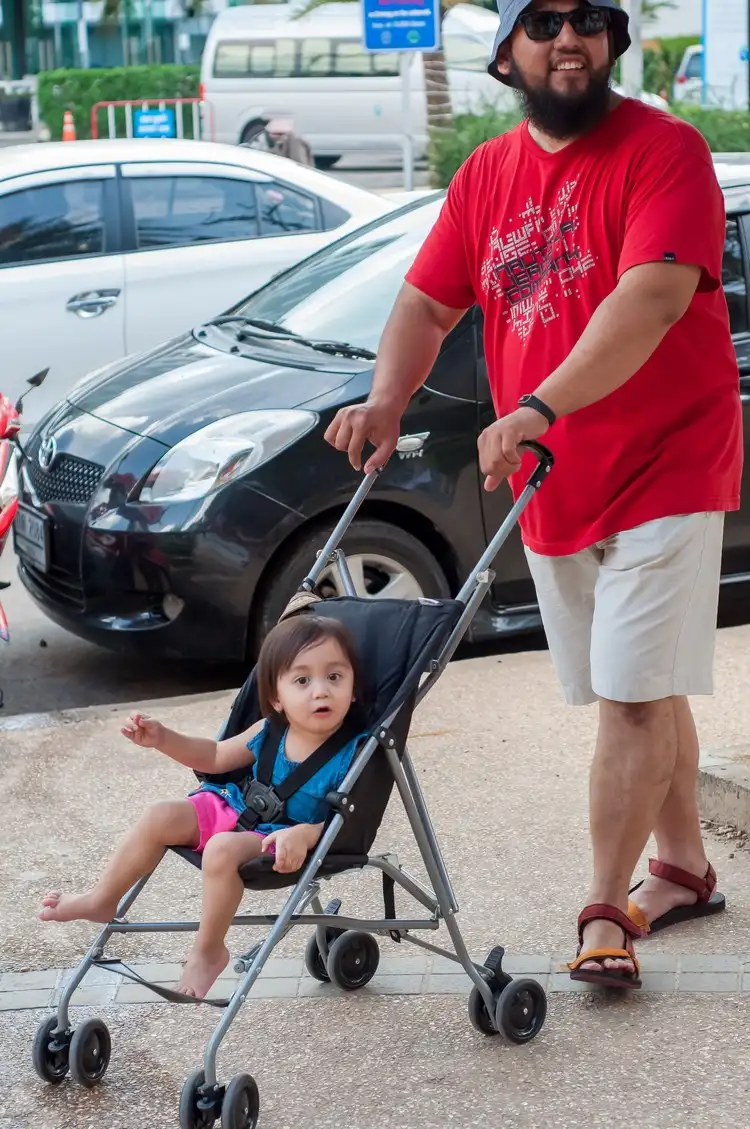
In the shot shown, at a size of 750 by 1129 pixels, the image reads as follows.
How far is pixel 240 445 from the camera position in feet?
18.9

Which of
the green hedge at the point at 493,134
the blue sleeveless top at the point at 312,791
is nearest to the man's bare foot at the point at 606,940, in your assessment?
the blue sleeveless top at the point at 312,791

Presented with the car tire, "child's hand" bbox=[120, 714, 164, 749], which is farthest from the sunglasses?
the car tire

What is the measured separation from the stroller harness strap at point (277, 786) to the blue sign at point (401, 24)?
40.8 feet

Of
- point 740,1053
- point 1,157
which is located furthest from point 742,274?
point 1,157

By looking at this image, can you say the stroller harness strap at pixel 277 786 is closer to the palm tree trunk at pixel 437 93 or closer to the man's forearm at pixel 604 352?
the man's forearm at pixel 604 352

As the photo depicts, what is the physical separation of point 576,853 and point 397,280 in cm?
275

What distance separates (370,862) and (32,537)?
3285 mm

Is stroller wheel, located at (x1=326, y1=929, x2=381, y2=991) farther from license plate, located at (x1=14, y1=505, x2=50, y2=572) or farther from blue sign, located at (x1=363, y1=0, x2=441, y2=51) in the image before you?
blue sign, located at (x1=363, y1=0, x2=441, y2=51)

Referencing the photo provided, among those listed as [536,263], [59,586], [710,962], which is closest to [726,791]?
A: [710,962]

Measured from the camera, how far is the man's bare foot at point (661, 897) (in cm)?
391

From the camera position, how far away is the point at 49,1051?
10.9ft

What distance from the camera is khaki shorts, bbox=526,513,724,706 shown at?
350 cm

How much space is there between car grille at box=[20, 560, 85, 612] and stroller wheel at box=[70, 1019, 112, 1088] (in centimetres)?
278

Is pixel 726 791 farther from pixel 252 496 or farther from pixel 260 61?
pixel 260 61
